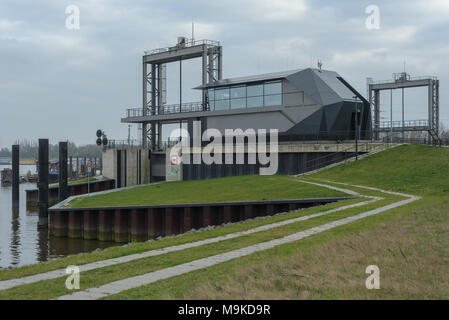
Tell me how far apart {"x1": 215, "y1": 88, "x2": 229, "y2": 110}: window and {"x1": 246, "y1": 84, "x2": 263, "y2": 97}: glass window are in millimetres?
2968

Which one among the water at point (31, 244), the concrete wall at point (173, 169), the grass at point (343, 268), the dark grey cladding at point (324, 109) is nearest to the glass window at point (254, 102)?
the dark grey cladding at point (324, 109)

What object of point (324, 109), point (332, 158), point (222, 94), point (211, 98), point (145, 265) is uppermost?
point (222, 94)

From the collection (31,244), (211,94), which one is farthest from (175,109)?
(31,244)

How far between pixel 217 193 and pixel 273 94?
57.3 feet

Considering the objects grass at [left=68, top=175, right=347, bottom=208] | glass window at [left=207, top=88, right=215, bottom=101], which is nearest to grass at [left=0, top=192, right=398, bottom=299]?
grass at [left=68, top=175, right=347, bottom=208]

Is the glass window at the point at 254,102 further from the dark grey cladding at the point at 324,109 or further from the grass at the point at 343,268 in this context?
the grass at the point at 343,268

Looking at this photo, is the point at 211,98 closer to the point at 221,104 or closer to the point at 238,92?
the point at 221,104

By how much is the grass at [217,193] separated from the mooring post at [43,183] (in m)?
2.79

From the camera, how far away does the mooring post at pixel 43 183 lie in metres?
39.3

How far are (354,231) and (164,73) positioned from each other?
53.8 meters

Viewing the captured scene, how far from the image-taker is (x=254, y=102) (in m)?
50.7

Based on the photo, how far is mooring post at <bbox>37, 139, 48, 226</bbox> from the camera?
39344 millimetres

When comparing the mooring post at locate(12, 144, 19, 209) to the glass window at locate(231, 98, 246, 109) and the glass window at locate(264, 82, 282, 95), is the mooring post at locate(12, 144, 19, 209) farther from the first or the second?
the glass window at locate(264, 82, 282, 95)
